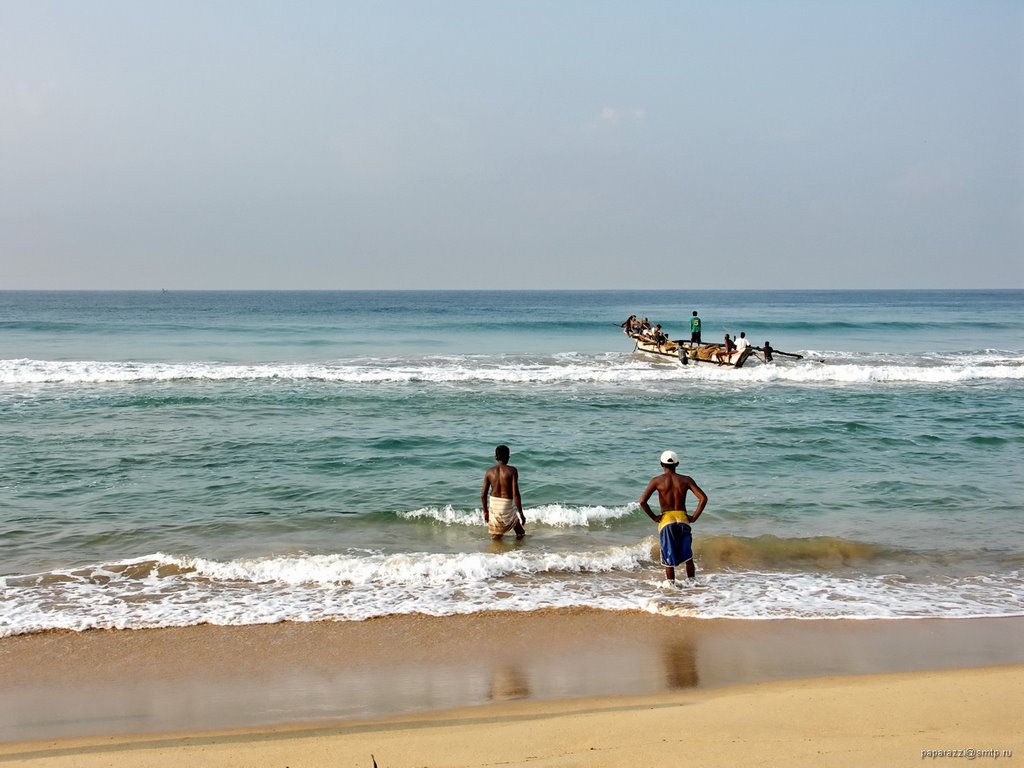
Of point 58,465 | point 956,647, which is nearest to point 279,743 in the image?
point 956,647

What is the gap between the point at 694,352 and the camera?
27641 mm

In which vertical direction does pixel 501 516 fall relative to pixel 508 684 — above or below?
above

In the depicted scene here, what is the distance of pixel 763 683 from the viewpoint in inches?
228

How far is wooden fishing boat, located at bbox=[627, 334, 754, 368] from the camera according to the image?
25938 millimetres

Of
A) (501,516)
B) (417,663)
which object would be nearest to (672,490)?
(501,516)

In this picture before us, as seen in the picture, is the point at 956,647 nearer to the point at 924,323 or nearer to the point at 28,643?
the point at 28,643

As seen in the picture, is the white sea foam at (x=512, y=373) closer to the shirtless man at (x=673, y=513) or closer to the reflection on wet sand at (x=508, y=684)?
the shirtless man at (x=673, y=513)

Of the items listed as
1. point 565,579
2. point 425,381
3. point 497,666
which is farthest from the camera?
point 425,381

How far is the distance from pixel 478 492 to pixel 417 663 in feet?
17.3

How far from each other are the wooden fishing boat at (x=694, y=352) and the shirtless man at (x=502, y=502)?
714 inches

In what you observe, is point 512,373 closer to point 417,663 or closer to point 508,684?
point 417,663

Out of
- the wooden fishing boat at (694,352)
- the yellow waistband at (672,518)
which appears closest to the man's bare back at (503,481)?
the yellow waistband at (672,518)

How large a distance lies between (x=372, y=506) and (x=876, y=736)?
23.7 feet

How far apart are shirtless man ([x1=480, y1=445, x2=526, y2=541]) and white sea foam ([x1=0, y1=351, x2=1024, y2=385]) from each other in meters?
14.3
